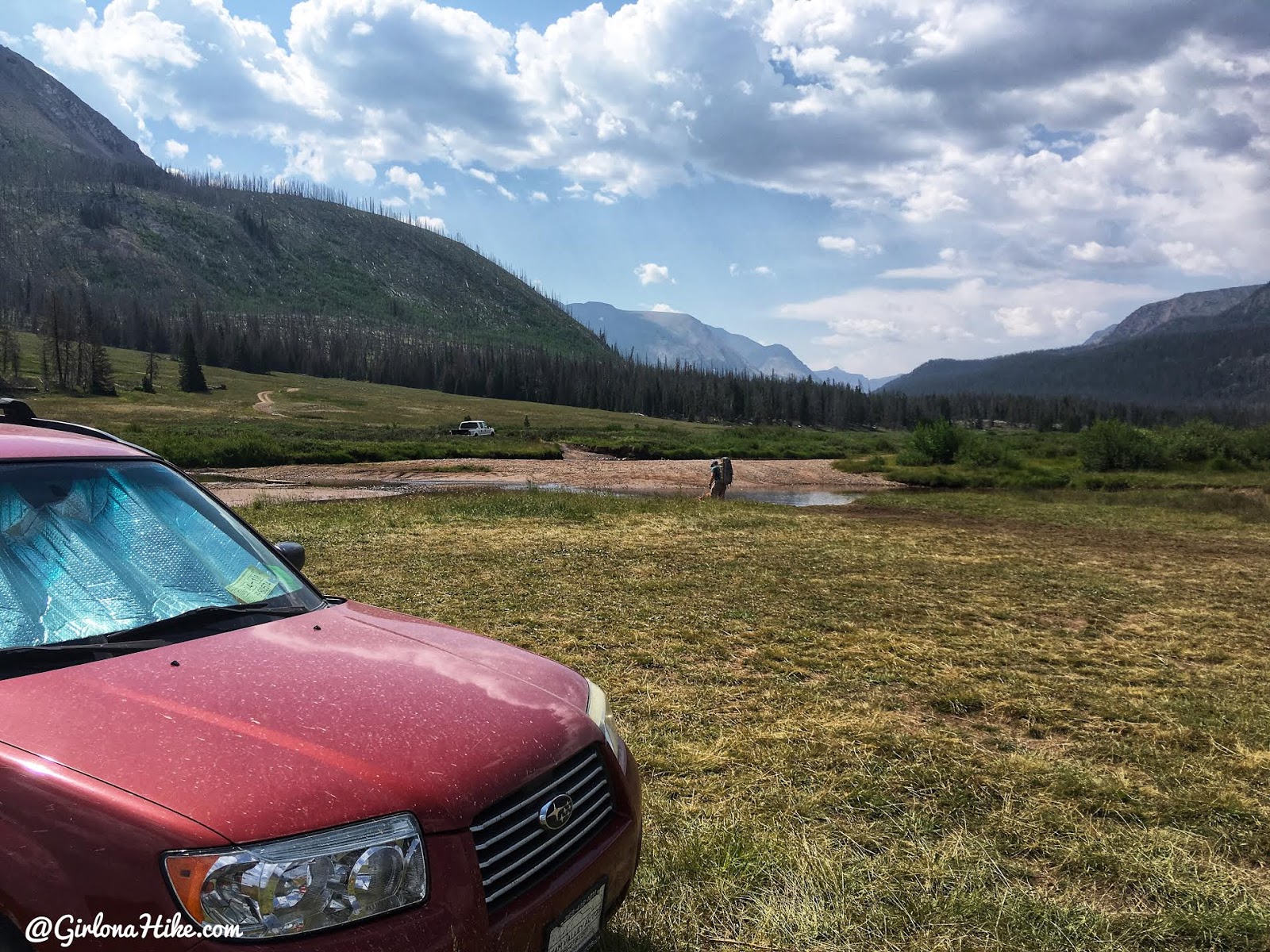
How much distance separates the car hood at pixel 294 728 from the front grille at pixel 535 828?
0.06 metres

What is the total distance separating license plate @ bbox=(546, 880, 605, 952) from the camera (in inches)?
93.0

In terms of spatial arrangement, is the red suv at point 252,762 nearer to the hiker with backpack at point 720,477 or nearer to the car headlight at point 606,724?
the car headlight at point 606,724

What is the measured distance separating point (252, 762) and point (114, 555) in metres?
1.45

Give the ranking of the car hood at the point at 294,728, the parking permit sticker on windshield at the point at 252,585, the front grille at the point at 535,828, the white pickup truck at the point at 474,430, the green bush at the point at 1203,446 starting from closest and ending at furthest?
the car hood at the point at 294,728, the front grille at the point at 535,828, the parking permit sticker on windshield at the point at 252,585, the green bush at the point at 1203,446, the white pickup truck at the point at 474,430

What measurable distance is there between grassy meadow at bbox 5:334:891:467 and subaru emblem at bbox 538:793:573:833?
4348 cm

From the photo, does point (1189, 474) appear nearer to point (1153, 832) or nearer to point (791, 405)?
point (1153, 832)

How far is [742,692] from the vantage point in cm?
627

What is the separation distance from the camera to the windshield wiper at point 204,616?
2693 mm

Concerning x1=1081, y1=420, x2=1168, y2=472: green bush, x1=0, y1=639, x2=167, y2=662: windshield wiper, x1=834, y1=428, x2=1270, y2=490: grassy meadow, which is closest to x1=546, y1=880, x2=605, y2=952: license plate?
x1=0, y1=639, x2=167, y2=662: windshield wiper

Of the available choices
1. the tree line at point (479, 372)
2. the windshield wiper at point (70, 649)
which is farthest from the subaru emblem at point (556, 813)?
the tree line at point (479, 372)

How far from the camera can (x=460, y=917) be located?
2.06 meters

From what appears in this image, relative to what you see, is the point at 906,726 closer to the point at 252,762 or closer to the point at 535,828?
the point at 535,828

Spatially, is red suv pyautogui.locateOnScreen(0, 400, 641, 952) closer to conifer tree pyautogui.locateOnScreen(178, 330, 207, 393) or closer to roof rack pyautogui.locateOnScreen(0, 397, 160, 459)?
roof rack pyautogui.locateOnScreen(0, 397, 160, 459)

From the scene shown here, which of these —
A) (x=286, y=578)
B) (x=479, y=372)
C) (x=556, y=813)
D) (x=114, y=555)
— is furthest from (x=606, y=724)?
(x=479, y=372)
